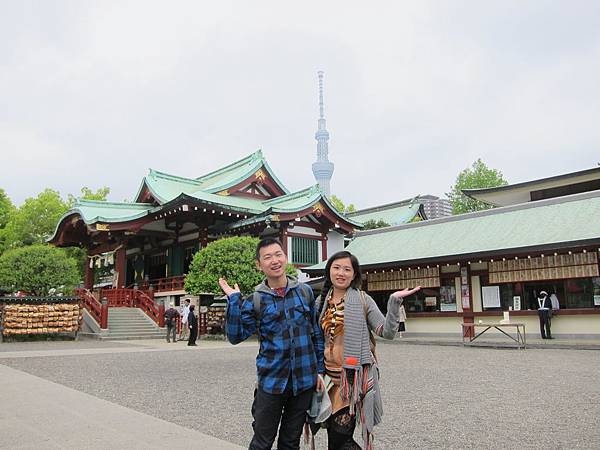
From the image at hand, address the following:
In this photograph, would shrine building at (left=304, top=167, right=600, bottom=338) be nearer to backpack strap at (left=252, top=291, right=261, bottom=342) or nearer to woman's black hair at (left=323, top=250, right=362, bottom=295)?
woman's black hair at (left=323, top=250, right=362, bottom=295)

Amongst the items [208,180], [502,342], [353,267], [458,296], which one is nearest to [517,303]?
[502,342]

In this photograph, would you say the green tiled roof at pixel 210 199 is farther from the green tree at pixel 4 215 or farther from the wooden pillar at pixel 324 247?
the green tree at pixel 4 215

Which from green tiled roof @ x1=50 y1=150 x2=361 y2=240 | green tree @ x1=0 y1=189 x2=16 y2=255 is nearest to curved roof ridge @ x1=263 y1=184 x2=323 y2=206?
green tiled roof @ x1=50 y1=150 x2=361 y2=240

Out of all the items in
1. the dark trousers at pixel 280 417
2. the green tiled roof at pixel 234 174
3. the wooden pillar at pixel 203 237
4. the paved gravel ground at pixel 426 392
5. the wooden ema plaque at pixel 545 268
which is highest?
the green tiled roof at pixel 234 174

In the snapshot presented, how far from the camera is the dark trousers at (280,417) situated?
11.1ft

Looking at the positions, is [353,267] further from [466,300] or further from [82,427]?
[466,300]

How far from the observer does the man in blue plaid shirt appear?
3.40 metres

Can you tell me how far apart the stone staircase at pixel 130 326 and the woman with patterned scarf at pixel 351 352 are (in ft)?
61.8

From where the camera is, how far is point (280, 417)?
137 inches

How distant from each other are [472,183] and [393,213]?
24.4 ft

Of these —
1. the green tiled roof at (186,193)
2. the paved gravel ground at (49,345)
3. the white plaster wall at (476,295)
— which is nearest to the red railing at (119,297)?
the paved gravel ground at (49,345)

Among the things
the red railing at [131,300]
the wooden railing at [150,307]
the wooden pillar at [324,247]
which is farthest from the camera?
the wooden pillar at [324,247]

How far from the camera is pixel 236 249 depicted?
19.0 m

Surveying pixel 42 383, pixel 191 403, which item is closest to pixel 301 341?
pixel 191 403
